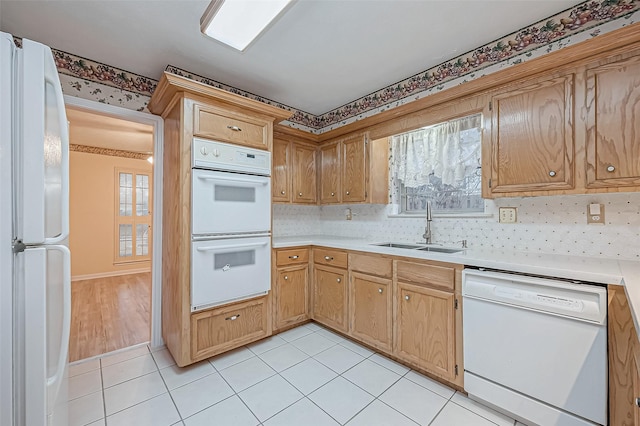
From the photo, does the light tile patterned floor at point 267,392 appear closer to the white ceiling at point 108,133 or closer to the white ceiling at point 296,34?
the white ceiling at point 296,34

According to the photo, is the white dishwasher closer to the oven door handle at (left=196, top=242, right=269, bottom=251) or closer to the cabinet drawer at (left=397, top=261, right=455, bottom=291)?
the cabinet drawer at (left=397, top=261, right=455, bottom=291)

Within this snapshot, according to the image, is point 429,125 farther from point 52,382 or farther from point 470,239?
point 52,382

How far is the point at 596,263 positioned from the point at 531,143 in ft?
2.62

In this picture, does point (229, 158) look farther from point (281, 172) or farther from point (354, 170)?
point (354, 170)

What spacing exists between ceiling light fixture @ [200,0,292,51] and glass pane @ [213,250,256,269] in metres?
1.58

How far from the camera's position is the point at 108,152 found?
16.8 ft

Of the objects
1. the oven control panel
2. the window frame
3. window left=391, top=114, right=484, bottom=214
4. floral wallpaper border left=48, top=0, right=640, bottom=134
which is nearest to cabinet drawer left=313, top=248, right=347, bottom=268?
window left=391, top=114, right=484, bottom=214

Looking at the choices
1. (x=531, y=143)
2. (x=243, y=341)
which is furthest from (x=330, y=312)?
(x=531, y=143)

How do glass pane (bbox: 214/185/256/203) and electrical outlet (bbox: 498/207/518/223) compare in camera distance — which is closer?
electrical outlet (bbox: 498/207/518/223)

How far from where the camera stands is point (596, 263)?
1.53m

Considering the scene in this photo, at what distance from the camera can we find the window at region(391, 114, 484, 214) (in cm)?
229

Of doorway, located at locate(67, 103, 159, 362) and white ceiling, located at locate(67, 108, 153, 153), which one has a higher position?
white ceiling, located at locate(67, 108, 153, 153)

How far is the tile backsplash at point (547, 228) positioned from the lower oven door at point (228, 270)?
4.36 ft

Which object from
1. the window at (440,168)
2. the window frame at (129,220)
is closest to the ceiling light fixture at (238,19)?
the window at (440,168)
